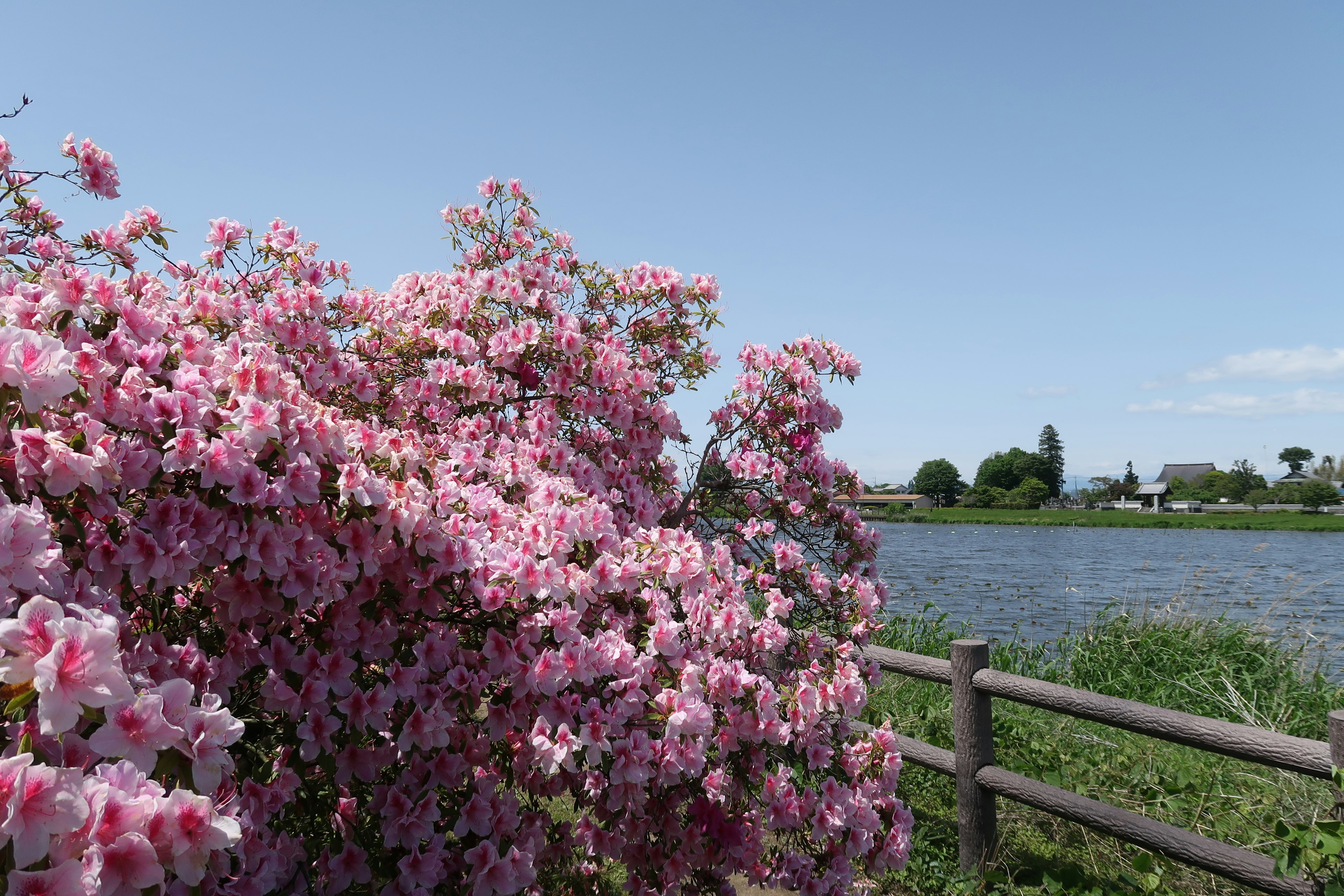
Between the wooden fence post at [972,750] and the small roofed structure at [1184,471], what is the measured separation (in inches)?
4485

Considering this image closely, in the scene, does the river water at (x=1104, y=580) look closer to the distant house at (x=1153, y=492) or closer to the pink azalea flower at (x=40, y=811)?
the pink azalea flower at (x=40, y=811)

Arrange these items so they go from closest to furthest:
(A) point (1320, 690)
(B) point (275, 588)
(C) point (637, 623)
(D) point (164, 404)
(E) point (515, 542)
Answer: (D) point (164, 404) < (B) point (275, 588) < (E) point (515, 542) < (C) point (637, 623) < (A) point (1320, 690)

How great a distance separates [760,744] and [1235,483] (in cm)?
10588

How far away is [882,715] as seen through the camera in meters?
5.43

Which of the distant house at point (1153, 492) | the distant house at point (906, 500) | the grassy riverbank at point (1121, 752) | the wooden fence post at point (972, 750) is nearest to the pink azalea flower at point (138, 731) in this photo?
the grassy riverbank at point (1121, 752)

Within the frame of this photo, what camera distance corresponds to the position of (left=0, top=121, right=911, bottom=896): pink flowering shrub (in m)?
1.27

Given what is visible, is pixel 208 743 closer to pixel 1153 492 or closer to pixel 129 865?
pixel 129 865

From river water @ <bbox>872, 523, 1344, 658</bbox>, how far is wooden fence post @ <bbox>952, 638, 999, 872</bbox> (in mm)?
905

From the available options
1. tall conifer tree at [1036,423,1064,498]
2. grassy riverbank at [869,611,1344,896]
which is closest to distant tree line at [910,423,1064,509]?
tall conifer tree at [1036,423,1064,498]

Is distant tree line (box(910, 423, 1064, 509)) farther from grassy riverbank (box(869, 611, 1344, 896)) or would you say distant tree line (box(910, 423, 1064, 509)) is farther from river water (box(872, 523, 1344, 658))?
grassy riverbank (box(869, 611, 1344, 896))

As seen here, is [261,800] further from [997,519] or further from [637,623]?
[997,519]

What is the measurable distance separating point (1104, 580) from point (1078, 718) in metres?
15.9

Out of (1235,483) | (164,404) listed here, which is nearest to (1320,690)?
(164,404)

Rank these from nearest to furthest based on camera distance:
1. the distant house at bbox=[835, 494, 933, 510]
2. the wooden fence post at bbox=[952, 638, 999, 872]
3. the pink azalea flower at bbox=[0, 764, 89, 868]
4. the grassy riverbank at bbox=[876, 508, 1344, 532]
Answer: the pink azalea flower at bbox=[0, 764, 89, 868] < the wooden fence post at bbox=[952, 638, 999, 872] < the grassy riverbank at bbox=[876, 508, 1344, 532] < the distant house at bbox=[835, 494, 933, 510]
